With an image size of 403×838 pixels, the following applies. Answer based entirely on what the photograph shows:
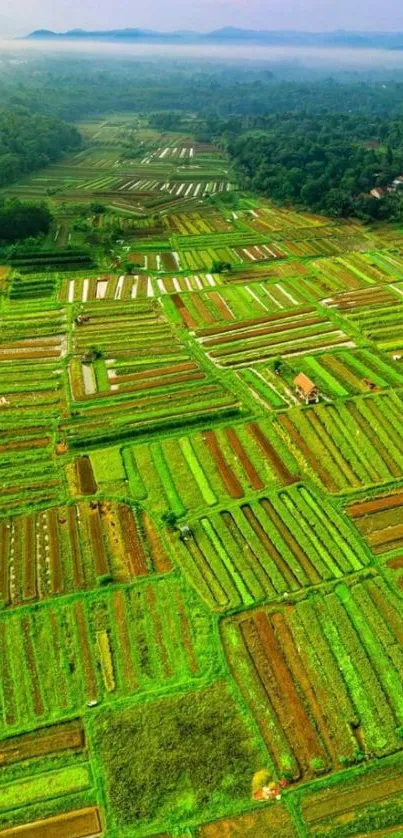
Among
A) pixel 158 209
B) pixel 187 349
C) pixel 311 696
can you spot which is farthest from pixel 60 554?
pixel 158 209

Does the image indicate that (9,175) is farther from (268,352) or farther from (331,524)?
(331,524)

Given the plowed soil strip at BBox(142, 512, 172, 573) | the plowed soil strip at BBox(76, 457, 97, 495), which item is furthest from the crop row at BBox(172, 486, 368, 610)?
the plowed soil strip at BBox(76, 457, 97, 495)

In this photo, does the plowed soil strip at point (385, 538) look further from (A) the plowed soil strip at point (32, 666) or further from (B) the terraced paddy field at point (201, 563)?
(A) the plowed soil strip at point (32, 666)

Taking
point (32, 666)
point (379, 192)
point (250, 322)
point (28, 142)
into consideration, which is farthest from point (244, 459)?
point (28, 142)

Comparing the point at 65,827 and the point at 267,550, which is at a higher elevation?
the point at 267,550

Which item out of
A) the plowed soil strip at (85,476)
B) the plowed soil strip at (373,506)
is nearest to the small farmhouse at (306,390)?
the plowed soil strip at (373,506)

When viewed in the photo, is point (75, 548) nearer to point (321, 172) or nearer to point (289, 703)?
point (289, 703)

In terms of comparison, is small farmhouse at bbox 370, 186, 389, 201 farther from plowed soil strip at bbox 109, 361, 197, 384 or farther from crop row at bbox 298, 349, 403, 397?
plowed soil strip at bbox 109, 361, 197, 384
